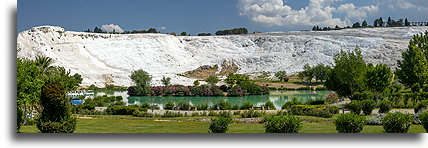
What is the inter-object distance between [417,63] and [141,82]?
1712cm

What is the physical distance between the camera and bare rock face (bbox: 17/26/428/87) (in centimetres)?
2292

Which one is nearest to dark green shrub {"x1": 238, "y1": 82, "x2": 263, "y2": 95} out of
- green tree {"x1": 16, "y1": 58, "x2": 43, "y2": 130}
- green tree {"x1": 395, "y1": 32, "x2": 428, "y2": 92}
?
green tree {"x1": 395, "y1": 32, "x2": 428, "y2": 92}

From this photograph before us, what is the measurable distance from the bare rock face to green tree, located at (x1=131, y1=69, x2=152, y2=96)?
600 millimetres

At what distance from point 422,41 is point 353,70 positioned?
6988mm

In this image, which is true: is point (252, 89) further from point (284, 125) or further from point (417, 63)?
point (284, 125)

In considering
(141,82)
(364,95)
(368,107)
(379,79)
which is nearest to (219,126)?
(368,107)

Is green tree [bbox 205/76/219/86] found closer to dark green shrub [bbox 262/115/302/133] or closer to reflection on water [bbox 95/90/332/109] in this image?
reflection on water [bbox 95/90/332/109]

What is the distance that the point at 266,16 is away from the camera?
40.4 ft

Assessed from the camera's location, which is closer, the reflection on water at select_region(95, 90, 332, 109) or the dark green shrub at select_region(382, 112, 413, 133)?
the dark green shrub at select_region(382, 112, 413, 133)

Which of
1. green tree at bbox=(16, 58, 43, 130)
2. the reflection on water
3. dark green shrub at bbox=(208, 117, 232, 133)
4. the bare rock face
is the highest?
the bare rock face

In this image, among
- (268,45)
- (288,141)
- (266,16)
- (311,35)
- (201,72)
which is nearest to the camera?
(288,141)

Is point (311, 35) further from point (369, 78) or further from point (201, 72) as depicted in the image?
point (369, 78)

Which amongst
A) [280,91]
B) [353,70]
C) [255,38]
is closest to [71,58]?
[280,91]

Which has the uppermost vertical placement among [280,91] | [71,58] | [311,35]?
[311,35]
